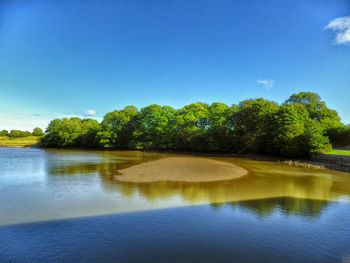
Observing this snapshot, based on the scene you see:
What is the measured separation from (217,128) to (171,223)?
176 feet

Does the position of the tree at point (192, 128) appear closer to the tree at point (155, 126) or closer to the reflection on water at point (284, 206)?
the tree at point (155, 126)

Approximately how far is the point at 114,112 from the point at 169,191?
76.2m

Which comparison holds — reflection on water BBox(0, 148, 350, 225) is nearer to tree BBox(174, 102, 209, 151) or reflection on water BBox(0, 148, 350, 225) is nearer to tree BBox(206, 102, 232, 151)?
tree BBox(206, 102, 232, 151)

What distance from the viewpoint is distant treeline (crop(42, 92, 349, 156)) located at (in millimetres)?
48438

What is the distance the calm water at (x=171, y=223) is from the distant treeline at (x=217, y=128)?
94.6 ft

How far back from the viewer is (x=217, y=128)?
64312 millimetres

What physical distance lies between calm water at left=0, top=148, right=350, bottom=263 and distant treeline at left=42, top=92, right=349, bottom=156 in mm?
28849

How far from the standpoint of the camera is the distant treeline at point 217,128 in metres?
48.4

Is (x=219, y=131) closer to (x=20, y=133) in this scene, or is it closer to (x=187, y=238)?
(x=187, y=238)

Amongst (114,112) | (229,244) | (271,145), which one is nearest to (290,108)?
(271,145)

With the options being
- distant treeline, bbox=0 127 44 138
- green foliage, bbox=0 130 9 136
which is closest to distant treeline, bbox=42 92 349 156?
distant treeline, bbox=0 127 44 138

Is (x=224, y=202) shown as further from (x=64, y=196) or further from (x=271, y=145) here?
(x=271, y=145)

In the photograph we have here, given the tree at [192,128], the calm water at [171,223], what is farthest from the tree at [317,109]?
Result: the calm water at [171,223]

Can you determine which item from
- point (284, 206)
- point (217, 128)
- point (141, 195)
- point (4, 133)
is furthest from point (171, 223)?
point (4, 133)
